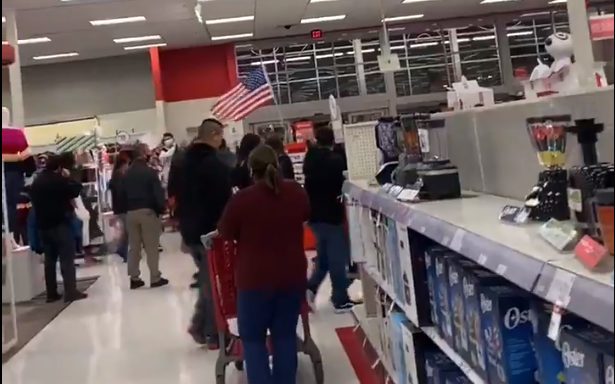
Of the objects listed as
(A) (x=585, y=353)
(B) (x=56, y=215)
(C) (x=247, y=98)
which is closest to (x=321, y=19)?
(C) (x=247, y=98)

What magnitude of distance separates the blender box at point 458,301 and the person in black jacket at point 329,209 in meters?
3.84

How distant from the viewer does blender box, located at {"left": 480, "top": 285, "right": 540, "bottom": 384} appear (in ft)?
6.72

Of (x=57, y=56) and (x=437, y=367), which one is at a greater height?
(x=57, y=56)

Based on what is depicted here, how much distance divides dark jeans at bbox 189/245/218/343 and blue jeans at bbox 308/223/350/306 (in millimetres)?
1230

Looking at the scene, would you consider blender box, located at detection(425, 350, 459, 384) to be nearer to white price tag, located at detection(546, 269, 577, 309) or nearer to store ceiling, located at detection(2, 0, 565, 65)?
white price tag, located at detection(546, 269, 577, 309)

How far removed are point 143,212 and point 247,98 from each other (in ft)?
11.5

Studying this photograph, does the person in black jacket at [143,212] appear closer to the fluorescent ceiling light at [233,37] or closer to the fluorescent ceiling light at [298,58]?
the fluorescent ceiling light at [233,37]

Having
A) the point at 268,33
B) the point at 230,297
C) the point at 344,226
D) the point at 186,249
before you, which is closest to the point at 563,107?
the point at 230,297

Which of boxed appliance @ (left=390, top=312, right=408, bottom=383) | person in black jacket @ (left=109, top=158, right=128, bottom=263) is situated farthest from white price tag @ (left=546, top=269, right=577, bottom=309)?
person in black jacket @ (left=109, top=158, right=128, bottom=263)

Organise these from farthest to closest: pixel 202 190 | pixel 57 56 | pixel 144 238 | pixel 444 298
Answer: pixel 57 56
pixel 144 238
pixel 202 190
pixel 444 298

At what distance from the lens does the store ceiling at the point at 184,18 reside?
39.4ft

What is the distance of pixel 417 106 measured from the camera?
690 inches

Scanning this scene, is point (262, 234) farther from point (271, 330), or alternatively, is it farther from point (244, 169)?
point (244, 169)

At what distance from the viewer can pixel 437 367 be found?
309 cm
